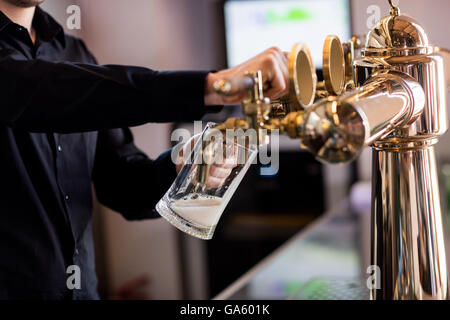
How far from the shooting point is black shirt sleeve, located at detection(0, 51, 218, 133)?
555mm

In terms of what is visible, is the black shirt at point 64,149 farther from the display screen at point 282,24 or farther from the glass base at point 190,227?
the display screen at point 282,24

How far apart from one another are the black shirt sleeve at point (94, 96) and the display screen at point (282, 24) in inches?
119

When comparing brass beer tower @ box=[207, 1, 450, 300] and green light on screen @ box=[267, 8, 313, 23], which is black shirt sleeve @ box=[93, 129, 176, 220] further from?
green light on screen @ box=[267, 8, 313, 23]

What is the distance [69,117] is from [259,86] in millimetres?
211

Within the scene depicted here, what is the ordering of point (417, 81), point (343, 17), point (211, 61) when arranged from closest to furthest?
point (417, 81) < point (343, 17) < point (211, 61)

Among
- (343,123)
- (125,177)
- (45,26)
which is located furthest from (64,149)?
(343,123)

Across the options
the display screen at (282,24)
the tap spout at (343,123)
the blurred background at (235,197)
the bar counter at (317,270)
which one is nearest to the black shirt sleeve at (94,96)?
the tap spout at (343,123)

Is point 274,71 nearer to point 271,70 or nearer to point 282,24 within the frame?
point 271,70

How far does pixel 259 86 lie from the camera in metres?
0.49

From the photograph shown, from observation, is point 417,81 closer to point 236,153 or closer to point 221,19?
point 236,153

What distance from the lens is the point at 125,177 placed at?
1.18 meters

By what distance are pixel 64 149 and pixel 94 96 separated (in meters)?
0.57

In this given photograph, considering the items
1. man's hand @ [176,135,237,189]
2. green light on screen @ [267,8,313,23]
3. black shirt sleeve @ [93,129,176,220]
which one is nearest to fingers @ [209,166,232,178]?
man's hand @ [176,135,237,189]
